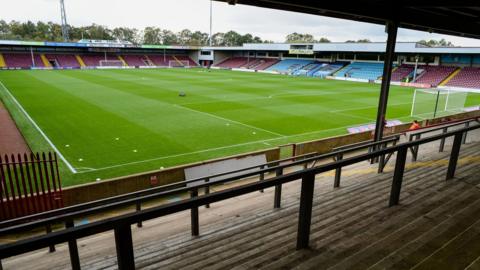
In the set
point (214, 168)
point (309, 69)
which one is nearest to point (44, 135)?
point (214, 168)

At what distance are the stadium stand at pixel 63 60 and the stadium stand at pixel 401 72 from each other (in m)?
55.1

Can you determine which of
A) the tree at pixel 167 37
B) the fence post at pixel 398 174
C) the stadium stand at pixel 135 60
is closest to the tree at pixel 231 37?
the tree at pixel 167 37

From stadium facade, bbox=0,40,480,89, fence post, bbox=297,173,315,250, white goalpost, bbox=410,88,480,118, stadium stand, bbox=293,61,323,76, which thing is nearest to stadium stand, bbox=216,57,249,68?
stadium facade, bbox=0,40,480,89

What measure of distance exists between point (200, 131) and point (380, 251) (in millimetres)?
15699

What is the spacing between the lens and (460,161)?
7.31 m

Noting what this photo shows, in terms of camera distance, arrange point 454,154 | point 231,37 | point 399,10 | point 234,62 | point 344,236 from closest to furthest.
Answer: point 344,236
point 454,154
point 399,10
point 234,62
point 231,37

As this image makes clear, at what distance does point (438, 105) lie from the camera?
2736cm

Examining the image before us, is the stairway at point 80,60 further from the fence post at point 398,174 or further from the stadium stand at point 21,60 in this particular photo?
the fence post at point 398,174

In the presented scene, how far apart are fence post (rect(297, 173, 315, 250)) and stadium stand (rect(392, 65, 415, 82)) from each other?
167 ft

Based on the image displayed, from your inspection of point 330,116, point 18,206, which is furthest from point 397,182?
point 330,116

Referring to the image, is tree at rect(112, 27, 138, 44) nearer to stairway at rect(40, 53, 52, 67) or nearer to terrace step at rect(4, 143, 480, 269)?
stairway at rect(40, 53, 52, 67)

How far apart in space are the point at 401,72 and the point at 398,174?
52.3 meters

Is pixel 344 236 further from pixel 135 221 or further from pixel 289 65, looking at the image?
pixel 289 65

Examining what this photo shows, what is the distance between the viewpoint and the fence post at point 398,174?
443 cm
